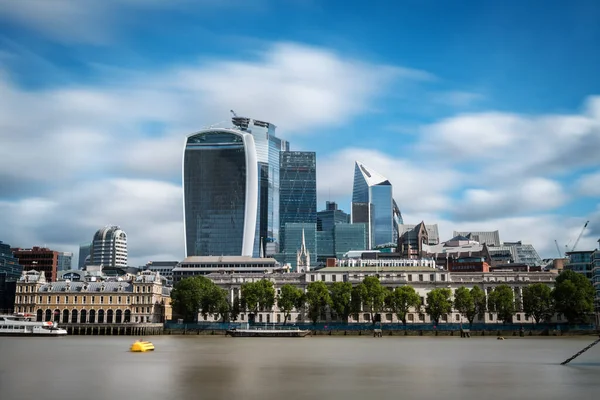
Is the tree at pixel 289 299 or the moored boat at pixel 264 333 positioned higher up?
the tree at pixel 289 299

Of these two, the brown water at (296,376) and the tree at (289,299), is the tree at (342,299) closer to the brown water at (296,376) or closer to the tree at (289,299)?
the tree at (289,299)

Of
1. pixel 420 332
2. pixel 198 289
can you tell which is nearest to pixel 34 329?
pixel 198 289

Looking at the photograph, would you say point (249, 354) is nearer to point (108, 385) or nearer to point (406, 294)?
point (108, 385)

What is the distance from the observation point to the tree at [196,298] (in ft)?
637

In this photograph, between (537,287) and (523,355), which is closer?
(523,355)

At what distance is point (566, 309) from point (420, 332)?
38213 mm

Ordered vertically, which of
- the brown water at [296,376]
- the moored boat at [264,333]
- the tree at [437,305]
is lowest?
the brown water at [296,376]

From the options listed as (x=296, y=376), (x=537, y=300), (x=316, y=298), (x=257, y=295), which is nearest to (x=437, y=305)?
(x=537, y=300)

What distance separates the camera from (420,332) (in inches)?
7190

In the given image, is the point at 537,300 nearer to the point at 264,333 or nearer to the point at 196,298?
the point at 264,333

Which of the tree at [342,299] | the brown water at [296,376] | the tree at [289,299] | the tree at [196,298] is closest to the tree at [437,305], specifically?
the tree at [342,299]

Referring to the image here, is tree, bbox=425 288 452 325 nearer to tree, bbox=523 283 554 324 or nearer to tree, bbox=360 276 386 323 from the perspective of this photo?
tree, bbox=360 276 386 323

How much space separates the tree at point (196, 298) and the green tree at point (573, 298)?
296 ft

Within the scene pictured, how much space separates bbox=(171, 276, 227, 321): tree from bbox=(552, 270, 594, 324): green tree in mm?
90147
